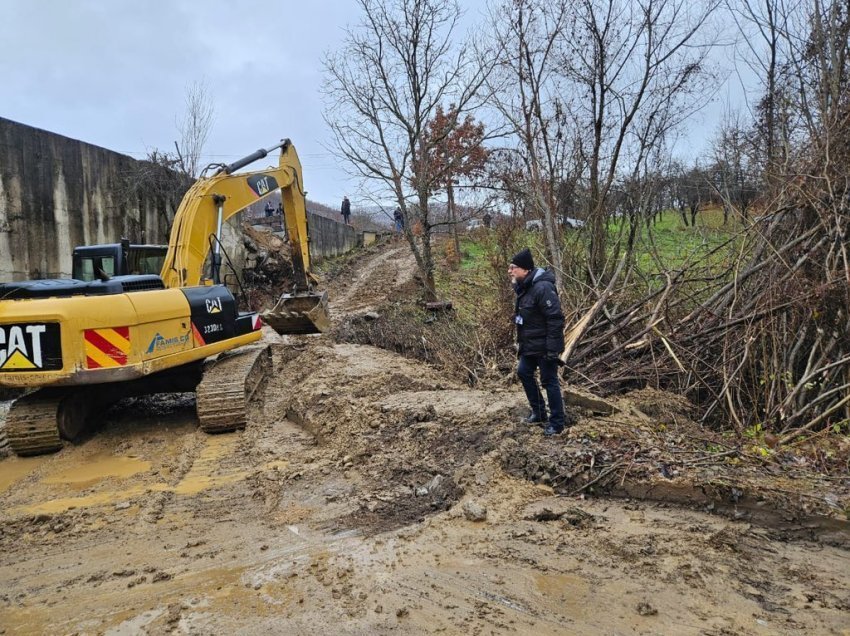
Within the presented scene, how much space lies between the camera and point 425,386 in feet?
23.4

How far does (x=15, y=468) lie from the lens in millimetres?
5547

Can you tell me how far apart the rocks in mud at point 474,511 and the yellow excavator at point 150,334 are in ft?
10.9

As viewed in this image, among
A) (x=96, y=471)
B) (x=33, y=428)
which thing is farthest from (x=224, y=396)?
(x=33, y=428)

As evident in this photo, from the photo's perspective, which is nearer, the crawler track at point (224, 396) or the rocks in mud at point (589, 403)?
the rocks in mud at point (589, 403)

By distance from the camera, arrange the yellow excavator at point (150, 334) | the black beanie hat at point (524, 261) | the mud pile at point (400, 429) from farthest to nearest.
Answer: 1. the yellow excavator at point (150, 334)
2. the black beanie hat at point (524, 261)
3. the mud pile at point (400, 429)

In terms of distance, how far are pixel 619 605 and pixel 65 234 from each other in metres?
11.9

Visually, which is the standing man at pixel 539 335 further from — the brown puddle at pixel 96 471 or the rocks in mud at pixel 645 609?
the brown puddle at pixel 96 471

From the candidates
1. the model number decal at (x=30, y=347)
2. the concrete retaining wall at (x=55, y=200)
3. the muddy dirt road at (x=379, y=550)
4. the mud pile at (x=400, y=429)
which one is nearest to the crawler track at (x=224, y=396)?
the muddy dirt road at (x=379, y=550)

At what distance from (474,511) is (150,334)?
3.91m

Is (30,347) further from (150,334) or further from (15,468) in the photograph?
(15,468)

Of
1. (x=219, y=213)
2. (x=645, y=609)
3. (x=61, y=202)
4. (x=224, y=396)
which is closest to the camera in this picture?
(x=645, y=609)

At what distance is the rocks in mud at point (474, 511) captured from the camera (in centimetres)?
365

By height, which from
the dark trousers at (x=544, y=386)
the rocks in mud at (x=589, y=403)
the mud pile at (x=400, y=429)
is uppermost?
the dark trousers at (x=544, y=386)

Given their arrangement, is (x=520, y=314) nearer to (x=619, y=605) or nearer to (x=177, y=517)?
(x=619, y=605)
